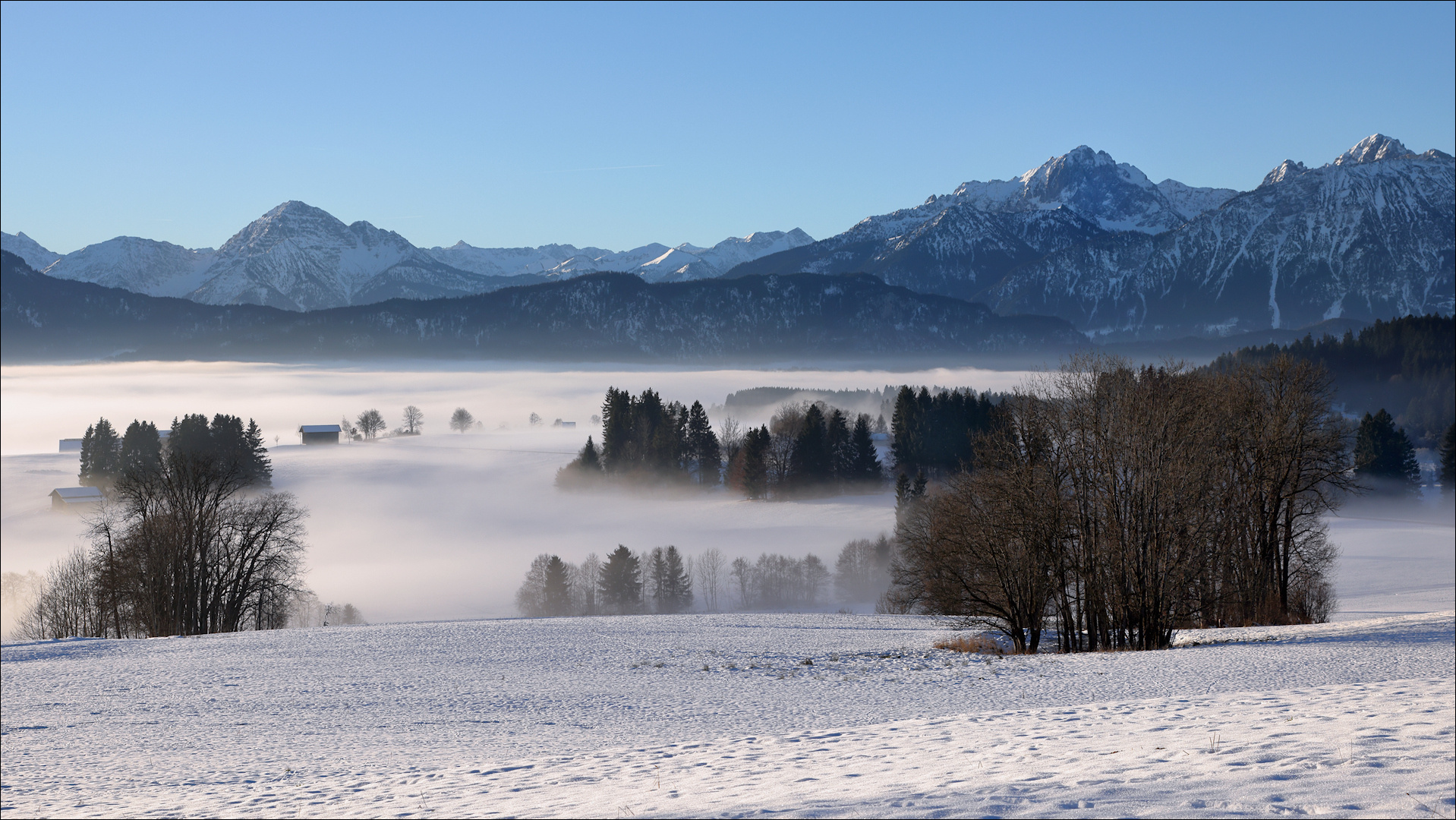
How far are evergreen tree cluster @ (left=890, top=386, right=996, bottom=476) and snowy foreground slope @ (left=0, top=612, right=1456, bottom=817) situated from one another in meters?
95.3

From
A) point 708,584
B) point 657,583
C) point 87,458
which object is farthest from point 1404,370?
point 87,458

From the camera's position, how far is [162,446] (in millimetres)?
140500

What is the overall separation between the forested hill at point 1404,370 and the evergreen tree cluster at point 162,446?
509 ft

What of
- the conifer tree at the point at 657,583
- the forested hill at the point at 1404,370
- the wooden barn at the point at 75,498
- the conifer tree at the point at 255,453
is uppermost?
the forested hill at the point at 1404,370

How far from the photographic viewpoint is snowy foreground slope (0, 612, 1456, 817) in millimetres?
11867

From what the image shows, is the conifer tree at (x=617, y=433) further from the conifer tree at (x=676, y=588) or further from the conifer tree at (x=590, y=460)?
the conifer tree at (x=676, y=588)

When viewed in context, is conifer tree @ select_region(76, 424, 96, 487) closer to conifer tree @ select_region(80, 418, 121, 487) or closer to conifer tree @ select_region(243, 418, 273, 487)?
conifer tree @ select_region(80, 418, 121, 487)

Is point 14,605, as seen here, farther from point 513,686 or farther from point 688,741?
point 688,741

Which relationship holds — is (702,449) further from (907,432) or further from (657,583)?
(657,583)

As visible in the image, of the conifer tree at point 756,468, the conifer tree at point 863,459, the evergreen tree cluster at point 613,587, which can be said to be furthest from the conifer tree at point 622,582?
the conifer tree at point 863,459

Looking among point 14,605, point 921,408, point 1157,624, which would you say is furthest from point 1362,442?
point 14,605

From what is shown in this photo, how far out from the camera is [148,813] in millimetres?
14641

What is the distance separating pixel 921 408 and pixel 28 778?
405 feet

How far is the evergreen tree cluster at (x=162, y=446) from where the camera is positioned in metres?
125
